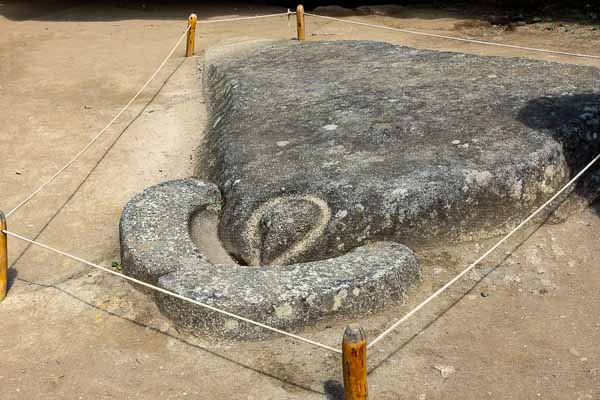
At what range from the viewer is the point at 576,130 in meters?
5.63

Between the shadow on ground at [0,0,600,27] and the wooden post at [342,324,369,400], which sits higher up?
the shadow on ground at [0,0,600,27]

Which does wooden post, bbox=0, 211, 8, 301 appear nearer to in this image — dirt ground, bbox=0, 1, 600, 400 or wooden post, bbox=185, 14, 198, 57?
dirt ground, bbox=0, 1, 600, 400

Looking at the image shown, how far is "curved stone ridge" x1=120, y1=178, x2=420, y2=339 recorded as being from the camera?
429 cm

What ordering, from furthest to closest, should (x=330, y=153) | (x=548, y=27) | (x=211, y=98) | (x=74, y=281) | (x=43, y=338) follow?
(x=548, y=27) < (x=211, y=98) < (x=330, y=153) < (x=74, y=281) < (x=43, y=338)

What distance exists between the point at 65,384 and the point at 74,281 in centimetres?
113

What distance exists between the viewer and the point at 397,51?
807 cm

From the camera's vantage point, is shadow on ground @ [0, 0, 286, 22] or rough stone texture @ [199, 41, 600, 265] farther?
shadow on ground @ [0, 0, 286, 22]

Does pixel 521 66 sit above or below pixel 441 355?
above

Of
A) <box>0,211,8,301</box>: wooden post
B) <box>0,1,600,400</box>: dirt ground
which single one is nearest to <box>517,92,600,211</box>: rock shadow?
<box>0,1,600,400</box>: dirt ground

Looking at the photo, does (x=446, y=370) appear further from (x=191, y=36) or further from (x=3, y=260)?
(x=191, y=36)

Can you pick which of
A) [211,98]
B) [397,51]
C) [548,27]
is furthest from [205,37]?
[548,27]

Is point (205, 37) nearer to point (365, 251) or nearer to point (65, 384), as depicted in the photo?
point (365, 251)

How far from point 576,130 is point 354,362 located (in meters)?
3.11

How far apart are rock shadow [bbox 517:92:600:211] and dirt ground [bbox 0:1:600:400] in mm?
226
